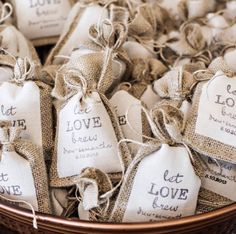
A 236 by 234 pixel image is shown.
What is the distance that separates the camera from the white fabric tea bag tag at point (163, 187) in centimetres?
63

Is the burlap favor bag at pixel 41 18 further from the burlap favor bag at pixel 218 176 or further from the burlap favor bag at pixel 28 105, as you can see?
the burlap favor bag at pixel 218 176

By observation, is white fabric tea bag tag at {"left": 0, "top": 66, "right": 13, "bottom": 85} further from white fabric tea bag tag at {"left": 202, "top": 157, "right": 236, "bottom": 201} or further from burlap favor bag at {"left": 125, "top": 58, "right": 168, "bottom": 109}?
white fabric tea bag tag at {"left": 202, "top": 157, "right": 236, "bottom": 201}

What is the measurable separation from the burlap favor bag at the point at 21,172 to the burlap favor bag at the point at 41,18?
11.3 inches

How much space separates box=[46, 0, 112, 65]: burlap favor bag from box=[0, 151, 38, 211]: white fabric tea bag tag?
0.24 metres

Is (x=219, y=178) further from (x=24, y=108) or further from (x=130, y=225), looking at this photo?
(x=24, y=108)

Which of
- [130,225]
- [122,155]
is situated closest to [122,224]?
[130,225]

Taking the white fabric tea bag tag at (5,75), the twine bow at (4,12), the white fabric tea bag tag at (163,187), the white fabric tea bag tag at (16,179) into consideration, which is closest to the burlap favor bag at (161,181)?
the white fabric tea bag tag at (163,187)

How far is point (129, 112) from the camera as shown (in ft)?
2.31

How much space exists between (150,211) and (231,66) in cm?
24

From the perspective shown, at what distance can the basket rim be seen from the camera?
23.1 inches

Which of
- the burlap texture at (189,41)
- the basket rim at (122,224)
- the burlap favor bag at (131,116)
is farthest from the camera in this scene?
the burlap texture at (189,41)

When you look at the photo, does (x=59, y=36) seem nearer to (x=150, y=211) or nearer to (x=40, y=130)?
(x=40, y=130)

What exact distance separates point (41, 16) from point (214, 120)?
1.28ft

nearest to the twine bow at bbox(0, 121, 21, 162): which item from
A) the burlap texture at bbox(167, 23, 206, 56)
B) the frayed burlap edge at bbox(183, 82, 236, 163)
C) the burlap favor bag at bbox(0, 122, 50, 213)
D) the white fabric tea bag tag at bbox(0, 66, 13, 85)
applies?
the burlap favor bag at bbox(0, 122, 50, 213)
